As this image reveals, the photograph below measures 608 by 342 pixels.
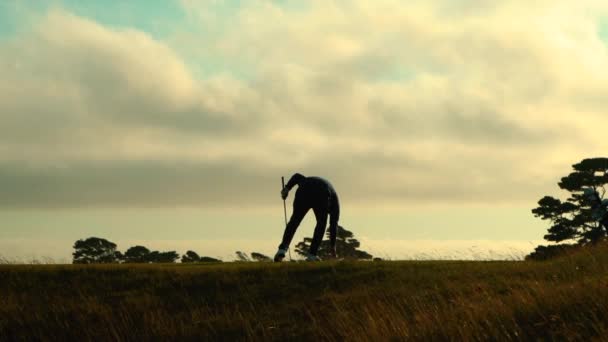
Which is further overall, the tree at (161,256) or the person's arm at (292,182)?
the tree at (161,256)

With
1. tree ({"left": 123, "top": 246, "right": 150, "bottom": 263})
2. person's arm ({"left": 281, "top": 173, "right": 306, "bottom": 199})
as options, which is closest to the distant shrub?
person's arm ({"left": 281, "top": 173, "right": 306, "bottom": 199})

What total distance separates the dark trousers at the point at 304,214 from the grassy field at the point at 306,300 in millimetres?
1358

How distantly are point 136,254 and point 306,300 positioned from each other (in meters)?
48.1

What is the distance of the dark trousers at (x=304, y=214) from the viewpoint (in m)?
21.9

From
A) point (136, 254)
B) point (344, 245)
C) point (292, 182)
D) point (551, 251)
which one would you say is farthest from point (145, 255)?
point (292, 182)

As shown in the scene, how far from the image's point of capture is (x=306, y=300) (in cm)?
1741

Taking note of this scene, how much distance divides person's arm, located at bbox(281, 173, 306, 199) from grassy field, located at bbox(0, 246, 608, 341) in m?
2.64

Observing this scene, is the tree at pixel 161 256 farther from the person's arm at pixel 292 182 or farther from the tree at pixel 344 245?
the person's arm at pixel 292 182

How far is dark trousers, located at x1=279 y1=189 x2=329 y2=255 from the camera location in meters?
21.9

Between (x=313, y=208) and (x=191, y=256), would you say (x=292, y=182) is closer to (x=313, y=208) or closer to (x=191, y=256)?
(x=313, y=208)

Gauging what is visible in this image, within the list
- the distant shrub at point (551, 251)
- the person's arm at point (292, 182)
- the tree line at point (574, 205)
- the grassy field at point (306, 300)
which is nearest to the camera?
the grassy field at point (306, 300)

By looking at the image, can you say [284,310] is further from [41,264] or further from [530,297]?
[41,264]

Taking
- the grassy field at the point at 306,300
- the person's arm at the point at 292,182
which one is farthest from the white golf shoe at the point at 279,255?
the person's arm at the point at 292,182

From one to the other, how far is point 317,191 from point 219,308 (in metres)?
5.77
